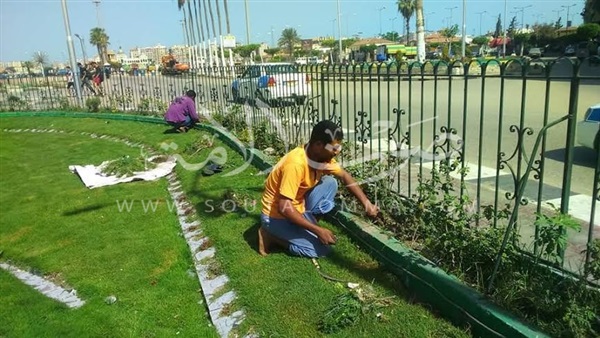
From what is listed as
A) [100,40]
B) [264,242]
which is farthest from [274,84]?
[100,40]

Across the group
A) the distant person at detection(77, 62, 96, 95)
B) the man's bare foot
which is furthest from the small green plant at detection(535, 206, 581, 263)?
the distant person at detection(77, 62, 96, 95)

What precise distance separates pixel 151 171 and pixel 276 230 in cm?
503

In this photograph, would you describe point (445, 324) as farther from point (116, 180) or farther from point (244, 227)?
point (116, 180)

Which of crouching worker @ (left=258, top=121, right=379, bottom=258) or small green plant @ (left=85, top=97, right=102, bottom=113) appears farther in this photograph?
small green plant @ (left=85, top=97, right=102, bottom=113)

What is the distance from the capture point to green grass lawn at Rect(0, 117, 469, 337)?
3.51 m

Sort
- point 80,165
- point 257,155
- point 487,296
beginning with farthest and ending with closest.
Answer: point 80,165 < point 257,155 < point 487,296

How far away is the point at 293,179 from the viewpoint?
3979 mm

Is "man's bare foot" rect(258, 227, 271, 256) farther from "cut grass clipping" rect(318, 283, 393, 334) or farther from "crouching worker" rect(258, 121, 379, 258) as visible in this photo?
"cut grass clipping" rect(318, 283, 393, 334)

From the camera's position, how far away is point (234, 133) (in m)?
10.2

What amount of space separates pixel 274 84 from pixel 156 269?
5.02m

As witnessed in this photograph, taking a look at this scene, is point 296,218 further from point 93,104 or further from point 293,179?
point 93,104

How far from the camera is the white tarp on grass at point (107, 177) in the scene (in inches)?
321

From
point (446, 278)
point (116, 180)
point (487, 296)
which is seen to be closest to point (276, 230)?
point (446, 278)

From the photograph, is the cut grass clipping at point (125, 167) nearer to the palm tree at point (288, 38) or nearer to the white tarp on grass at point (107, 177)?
the white tarp on grass at point (107, 177)
